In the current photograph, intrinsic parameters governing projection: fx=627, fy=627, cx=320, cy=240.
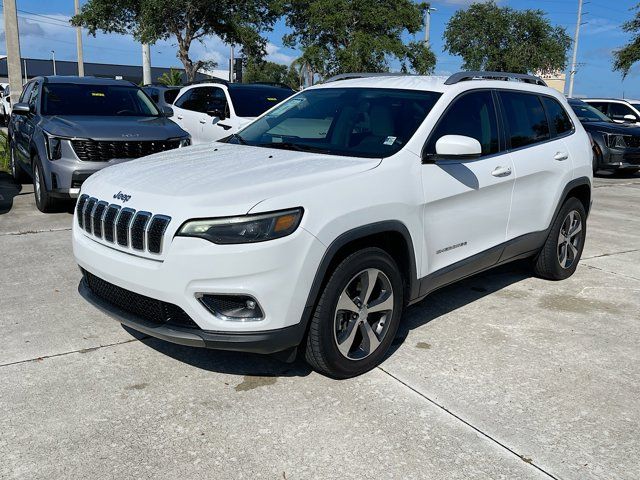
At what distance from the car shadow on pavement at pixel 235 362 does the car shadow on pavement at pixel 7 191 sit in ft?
17.2

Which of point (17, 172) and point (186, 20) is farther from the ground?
point (186, 20)

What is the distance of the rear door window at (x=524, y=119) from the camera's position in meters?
4.82

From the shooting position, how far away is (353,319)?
11.7 feet

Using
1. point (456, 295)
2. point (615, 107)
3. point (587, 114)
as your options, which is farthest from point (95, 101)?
point (615, 107)

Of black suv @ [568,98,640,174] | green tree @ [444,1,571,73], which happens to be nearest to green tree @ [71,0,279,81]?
black suv @ [568,98,640,174]

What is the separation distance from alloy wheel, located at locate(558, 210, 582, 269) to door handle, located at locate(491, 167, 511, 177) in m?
1.16

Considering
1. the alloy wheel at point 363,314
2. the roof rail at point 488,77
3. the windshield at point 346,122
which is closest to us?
the alloy wheel at point 363,314

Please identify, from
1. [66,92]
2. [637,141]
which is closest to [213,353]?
[66,92]

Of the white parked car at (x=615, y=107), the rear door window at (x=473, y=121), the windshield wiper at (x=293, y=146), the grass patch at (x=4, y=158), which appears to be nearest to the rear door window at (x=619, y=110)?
the white parked car at (x=615, y=107)

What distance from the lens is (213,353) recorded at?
3.98m

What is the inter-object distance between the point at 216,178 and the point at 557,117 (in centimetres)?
344

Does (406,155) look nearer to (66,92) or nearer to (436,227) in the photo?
(436,227)

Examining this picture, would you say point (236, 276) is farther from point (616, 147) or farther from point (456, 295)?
point (616, 147)

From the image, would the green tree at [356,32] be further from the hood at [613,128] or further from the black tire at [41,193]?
the black tire at [41,193]
